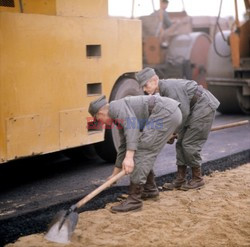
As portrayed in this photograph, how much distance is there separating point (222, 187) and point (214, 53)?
5.04 meters

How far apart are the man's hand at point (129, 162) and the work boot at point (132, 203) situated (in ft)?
1.16

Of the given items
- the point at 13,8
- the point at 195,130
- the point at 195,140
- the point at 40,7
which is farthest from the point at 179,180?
the point at 13,8

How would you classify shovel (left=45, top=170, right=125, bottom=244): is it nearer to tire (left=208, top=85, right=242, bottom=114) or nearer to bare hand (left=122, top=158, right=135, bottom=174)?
bare hand (left=122, top=158, right=135, bottom=174)

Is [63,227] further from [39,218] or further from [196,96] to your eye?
[196,96]

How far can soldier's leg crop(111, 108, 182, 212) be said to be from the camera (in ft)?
15.9

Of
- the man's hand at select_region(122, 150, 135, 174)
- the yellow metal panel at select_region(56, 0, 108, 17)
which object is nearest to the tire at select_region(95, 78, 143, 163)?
the yellow metal panel at select_region(56, 0, 108, 17)

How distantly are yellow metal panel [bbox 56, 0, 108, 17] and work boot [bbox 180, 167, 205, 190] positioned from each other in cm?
191

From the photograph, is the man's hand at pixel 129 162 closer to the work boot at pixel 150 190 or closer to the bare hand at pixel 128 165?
the bare hand at pixel 128 165

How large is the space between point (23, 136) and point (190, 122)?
1659mm

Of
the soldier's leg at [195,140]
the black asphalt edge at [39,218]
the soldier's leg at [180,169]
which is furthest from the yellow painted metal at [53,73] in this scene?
the soldier's leg at [195,140]

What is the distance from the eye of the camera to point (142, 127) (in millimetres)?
5016

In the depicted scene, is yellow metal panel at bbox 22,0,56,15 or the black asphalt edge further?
yellow metal panel at bbox 22,0,56,15

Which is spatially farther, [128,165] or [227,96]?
[227,96]

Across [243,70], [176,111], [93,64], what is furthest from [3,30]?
[243,70]
